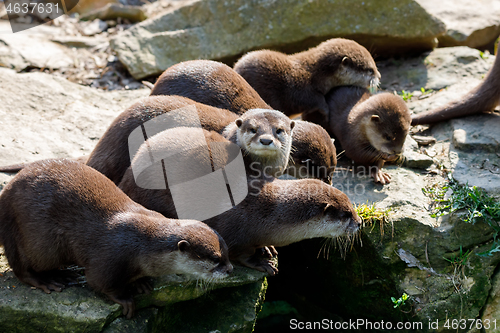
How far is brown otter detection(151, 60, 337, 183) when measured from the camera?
153 inches

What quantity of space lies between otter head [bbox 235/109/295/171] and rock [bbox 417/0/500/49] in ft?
11.5

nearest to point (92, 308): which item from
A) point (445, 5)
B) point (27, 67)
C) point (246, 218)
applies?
point (246, 218)

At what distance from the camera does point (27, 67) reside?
5.57m

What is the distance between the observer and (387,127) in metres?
4.14

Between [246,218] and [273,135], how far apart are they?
2.27 feet

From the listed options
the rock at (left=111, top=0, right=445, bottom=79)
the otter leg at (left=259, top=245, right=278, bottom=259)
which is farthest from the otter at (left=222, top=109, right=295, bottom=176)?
the rock at (left=111, top=0, right=445, bottom=79)

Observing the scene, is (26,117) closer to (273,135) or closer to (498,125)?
(273,135)

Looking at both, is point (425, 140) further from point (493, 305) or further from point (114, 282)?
point (114, 282)

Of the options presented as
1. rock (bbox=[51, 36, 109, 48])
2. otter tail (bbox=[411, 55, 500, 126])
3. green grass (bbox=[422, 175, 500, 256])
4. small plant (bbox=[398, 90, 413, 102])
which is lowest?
green grass (bbox=[422, 175, 500, 256])

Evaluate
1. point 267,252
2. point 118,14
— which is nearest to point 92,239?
point 267,252

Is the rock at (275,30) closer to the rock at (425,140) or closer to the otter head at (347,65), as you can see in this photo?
the otter head at (347,65)

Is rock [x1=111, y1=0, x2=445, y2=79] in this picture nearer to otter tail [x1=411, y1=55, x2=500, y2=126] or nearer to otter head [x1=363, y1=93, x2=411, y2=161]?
otter tail [x1=411, y1=55, x2=500, y2=126]

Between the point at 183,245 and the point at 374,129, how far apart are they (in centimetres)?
212

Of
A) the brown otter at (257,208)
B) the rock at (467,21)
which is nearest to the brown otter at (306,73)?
the brown otter at (257,208)
